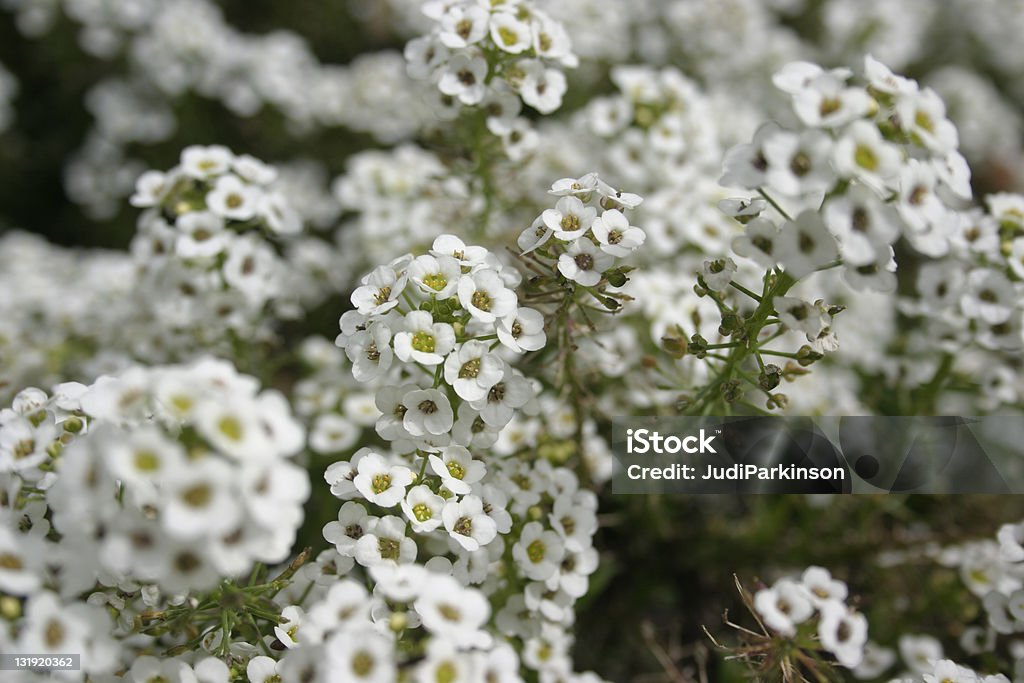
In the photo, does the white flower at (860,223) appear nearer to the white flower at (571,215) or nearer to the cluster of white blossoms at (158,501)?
the white flower at (571,215)

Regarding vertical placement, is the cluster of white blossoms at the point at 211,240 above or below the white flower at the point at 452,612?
below

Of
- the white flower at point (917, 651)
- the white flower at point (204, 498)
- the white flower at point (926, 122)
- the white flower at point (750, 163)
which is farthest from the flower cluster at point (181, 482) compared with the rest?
the white flower at point (917, 651)

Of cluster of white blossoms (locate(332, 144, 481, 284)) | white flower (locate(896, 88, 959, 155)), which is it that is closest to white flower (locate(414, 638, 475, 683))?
white flower (locate(896, 88, 959, 155))

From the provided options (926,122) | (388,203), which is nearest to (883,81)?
(926,122)

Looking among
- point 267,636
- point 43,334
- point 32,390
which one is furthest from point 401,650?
point 43,334

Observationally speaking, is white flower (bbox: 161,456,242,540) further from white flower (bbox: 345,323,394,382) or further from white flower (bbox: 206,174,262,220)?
white flower (bbox: 206,174,262,220)

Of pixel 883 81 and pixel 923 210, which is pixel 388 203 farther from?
pixel 923 210

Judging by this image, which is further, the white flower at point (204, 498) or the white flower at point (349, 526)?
the white flower at point (349, 526)
